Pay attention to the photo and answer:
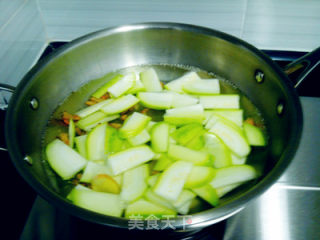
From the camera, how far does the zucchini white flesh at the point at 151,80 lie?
78cm

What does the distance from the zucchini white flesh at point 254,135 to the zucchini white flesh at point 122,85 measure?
305mm

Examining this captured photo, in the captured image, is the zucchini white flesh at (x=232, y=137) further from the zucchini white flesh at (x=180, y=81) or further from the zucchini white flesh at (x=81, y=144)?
the zucchini white flesh at (x=81, y=144)

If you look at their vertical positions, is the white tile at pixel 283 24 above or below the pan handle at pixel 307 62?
above

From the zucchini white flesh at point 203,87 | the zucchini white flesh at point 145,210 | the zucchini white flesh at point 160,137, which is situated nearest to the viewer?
the zucchini white flesh at point 145,210

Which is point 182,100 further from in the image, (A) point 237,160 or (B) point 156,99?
(A) point 237,160

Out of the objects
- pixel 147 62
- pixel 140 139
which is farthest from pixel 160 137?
pixel 147 62

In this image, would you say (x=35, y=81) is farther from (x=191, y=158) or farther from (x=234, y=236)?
(x=234, y=236)

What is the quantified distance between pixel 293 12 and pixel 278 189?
480 mm

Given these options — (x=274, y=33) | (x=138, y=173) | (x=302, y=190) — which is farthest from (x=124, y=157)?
(x=274, y=33)

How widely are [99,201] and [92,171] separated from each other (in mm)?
88

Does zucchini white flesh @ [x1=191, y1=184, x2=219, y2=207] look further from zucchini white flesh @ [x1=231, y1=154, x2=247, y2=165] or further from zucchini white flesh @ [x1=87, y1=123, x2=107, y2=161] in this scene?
zucchini white flesh @ [x1=87, y1=123, x2=107, y2=161]

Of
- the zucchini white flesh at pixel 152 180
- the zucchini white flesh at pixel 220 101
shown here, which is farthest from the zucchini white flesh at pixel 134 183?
the zucchini white flesh at pixel 220 101

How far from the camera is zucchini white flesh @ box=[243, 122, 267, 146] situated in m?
0.67

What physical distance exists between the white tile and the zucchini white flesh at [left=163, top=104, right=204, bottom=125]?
0.33 m
